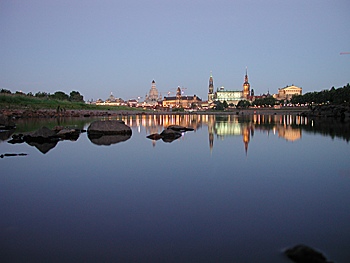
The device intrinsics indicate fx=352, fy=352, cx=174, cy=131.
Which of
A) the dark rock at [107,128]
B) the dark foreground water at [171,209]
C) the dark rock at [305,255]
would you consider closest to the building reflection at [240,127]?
the dark rock at [107,128]

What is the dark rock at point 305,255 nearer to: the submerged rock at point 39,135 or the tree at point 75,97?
the submerged rock at point 39,135

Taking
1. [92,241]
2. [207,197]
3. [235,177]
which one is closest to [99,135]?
[235,177]

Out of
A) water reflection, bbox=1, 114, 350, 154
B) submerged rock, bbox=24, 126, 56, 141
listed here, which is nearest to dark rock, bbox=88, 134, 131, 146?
water reflection, bbox=1, 114, 350, 154

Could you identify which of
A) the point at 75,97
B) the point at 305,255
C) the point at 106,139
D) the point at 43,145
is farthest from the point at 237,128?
the point at 75,97

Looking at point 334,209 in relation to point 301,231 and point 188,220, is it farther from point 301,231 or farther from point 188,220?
point 188,220

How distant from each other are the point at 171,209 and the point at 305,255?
339 centimetres

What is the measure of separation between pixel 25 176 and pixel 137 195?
16.0 feet

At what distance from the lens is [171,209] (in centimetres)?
815

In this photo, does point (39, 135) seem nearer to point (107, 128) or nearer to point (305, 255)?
point (107, 128)

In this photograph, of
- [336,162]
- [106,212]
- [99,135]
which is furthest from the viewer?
[99,135]

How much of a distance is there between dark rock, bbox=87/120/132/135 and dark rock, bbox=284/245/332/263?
74.4 ft

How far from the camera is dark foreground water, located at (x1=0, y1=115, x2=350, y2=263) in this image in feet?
19.6

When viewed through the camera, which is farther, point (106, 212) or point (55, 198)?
point (55, 198)

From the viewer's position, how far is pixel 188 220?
290 inches
